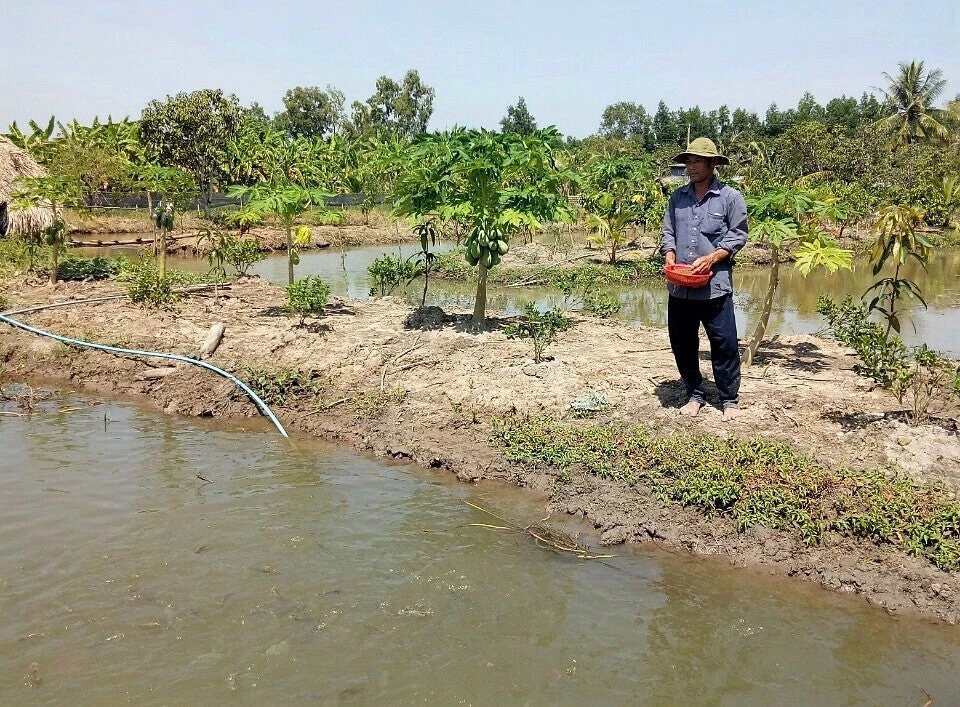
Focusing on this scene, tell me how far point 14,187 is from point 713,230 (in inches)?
423

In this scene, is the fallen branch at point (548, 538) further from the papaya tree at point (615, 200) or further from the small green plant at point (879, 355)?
the papaya tree at point (615, 200)

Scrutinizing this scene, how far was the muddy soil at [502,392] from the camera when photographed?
4.51 metres

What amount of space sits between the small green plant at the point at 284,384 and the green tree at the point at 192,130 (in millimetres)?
19968

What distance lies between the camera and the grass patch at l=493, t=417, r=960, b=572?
14.0 feet

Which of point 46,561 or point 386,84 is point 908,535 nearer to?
point 46,561

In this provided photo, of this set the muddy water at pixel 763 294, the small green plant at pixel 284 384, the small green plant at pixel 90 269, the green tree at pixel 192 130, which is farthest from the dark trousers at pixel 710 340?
the green tree at pixel 192 130

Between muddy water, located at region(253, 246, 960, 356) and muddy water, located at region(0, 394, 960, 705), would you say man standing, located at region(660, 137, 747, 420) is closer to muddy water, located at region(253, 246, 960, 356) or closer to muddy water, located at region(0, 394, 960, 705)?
muddy water, located at region(0, 394, 960, 705)

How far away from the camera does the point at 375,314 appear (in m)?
8.89

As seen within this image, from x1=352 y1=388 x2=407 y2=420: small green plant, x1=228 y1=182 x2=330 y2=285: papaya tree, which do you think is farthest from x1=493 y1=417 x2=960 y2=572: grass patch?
x1=228 y1=182 x2=330 y2=285: papaya tree

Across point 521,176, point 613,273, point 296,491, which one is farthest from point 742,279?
point 296,491

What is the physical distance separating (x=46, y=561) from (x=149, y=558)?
1.87 feet

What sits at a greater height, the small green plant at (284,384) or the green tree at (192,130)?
the green tree at (192,130)

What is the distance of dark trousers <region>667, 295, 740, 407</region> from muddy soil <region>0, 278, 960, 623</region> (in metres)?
0.22

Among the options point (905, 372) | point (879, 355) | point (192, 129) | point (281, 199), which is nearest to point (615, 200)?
point (281, 199)
